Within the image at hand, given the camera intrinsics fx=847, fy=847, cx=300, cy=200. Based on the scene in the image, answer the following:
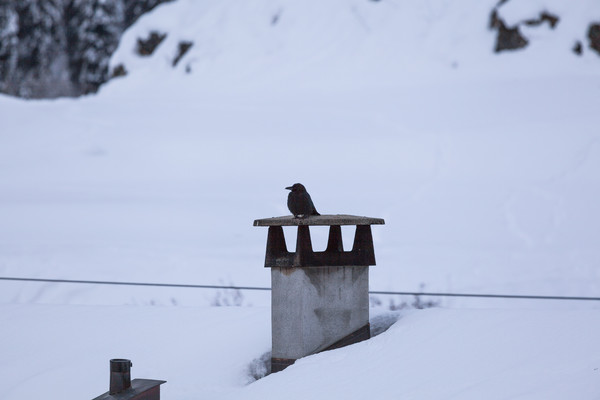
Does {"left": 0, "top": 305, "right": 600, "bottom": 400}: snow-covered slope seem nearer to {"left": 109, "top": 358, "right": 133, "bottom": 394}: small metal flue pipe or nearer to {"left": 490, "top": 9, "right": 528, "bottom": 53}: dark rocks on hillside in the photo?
{"left": 109, "top": 358, "right": 133, "bottom": 394}: small metal flue pipe

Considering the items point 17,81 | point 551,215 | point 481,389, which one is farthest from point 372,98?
point 17,81

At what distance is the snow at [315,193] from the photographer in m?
5.73

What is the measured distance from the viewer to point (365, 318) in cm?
604

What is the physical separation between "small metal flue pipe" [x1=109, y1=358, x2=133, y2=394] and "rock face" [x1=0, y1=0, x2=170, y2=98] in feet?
117

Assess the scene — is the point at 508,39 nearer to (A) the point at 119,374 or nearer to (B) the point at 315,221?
(B) the point at 315,221

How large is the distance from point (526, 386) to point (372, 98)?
16545mm

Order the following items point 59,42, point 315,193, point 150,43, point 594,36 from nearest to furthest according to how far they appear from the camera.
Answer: point 315,193, point 594,36, point 150,43, point 59,42

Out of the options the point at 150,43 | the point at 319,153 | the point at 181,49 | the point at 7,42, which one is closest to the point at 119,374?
the point at 319,153

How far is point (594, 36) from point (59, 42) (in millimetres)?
27892

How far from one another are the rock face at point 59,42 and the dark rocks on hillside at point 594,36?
75.0 feet

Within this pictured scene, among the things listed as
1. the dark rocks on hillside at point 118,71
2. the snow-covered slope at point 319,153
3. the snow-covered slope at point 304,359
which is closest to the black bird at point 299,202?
the snow-covered slope at point 304,359

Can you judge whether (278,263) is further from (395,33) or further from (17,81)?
(17,81)

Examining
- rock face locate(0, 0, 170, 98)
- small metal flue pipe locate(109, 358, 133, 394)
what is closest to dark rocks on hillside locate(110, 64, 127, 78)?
rock face locate(0, 0, 170, 98)

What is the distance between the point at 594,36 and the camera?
2153cm
